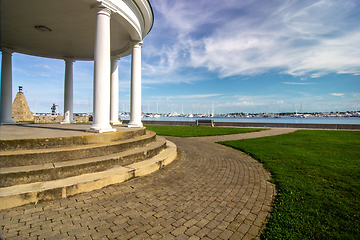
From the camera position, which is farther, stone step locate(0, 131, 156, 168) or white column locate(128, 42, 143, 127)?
white column locate(128, 42, 143, 127)

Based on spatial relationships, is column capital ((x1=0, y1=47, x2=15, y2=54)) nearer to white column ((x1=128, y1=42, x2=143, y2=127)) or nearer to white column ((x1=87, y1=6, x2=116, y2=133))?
white column ((x1=128, y1=42, x2=143, y2=127))

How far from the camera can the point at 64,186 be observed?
13.0ft

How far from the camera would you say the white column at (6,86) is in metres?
10.8

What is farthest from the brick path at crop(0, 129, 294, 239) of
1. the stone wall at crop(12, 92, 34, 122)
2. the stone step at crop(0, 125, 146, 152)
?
the stone wall at crop(12, 92, 34, 122)

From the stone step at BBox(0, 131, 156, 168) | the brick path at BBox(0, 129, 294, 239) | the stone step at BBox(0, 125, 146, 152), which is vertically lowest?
the brick path at BBox(0, 129, 294, 239)

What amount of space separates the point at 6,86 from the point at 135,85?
8.32m

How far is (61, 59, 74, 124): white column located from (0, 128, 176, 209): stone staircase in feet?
29.4

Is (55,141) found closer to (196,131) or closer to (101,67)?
(101,67)

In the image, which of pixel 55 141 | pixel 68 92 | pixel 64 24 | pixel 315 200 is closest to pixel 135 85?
pixel 64 24

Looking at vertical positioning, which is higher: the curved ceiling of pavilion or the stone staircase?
the curved ceiling of pavilion

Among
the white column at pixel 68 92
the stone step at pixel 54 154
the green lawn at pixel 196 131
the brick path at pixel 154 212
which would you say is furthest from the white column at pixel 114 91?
the brick path at pixel 154 212

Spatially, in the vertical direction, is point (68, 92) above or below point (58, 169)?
above

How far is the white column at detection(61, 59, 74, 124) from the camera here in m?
13.0

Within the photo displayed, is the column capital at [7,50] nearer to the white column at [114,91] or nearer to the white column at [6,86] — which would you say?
the white column at [6,86]
